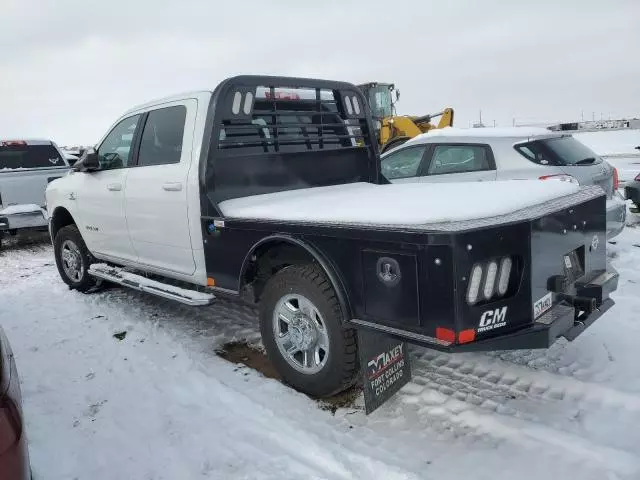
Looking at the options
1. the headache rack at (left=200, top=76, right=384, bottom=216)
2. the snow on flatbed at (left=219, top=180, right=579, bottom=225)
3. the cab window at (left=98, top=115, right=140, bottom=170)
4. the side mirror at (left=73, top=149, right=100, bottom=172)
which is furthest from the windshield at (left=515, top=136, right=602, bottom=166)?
the side mirror at (left=73, top=149, right=100, bottom=172)

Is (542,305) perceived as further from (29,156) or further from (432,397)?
(29,156)

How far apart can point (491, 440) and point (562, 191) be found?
1702mm

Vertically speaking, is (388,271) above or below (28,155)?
below

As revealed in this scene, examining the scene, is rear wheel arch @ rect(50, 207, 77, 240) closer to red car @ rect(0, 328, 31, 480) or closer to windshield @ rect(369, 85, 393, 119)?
red car @ rect(0, 328, 31, 480)

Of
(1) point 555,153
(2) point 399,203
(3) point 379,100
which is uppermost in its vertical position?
(3) point 379,100

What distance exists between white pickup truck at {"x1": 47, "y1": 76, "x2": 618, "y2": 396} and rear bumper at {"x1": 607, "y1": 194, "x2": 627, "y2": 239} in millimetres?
2743

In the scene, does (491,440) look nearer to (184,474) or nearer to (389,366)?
(389,366)

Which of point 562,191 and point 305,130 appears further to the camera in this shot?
point 305,130

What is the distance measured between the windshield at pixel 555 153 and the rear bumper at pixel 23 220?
7.75 m

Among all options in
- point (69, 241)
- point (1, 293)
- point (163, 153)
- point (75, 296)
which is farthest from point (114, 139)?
point (1, 293)

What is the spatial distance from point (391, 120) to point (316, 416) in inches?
578

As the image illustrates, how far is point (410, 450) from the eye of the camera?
2.97 m

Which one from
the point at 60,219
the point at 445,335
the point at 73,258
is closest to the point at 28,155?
the point at 60,219

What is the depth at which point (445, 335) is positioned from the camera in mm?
2680
